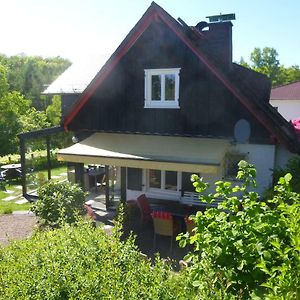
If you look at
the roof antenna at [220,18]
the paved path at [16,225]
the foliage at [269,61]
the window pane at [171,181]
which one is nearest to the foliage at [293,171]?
the window pane at [171,181]

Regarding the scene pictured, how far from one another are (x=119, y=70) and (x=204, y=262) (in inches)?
511

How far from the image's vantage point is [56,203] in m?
11.8

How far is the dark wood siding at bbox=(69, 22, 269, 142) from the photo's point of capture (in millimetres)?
14391

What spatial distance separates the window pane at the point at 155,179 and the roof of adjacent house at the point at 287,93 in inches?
1671

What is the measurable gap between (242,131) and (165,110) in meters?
3.54

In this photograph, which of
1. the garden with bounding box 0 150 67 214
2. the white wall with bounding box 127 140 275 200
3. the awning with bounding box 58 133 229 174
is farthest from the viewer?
the garden with bounding box 0 150 67 214

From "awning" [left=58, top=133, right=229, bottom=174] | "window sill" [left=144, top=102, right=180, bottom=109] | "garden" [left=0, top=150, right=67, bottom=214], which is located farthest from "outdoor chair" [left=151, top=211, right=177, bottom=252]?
"garden" [left=0, top=150, right=67, bottom=214]

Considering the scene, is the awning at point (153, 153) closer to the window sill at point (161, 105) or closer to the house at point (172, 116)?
the house at point (172, 116)

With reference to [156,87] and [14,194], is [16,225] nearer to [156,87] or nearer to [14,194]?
[14,194]

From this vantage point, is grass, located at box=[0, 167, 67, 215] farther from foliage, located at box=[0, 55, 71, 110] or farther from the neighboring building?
foliage, located at box=[0, 55, 71, 110]

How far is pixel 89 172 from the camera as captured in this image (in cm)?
2047

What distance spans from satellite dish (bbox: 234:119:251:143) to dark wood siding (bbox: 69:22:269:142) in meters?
0.17

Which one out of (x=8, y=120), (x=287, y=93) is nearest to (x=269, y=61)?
(x=287, y=93)

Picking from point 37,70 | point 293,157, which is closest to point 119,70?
point 293,157
